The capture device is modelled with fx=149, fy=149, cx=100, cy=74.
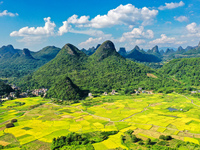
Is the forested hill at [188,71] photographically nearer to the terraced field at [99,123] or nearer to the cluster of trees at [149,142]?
the terraced field at [99,123]

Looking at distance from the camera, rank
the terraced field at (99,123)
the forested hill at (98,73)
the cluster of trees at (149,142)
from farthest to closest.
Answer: the forested hill at (98,73) → the terraced field at (99,123) → the cluster of trees at (149,142)

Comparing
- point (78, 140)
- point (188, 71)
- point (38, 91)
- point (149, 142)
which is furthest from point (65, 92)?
point (188, 71)

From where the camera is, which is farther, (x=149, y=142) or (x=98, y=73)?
(x=98, y=73)

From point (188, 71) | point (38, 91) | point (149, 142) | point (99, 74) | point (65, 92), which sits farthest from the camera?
point (188, 71)

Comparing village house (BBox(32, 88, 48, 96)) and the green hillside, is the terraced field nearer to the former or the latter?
the green hillside

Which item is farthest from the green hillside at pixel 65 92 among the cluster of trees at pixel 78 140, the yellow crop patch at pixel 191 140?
the yellow crop patch at pixel 191 140

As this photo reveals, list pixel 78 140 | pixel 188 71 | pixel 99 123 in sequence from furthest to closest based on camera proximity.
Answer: pixel 188 71
pixel 99 123
pixel 78 140

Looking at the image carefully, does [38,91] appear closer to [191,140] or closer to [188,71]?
[191,140]

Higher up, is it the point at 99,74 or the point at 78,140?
the point at 99,74
